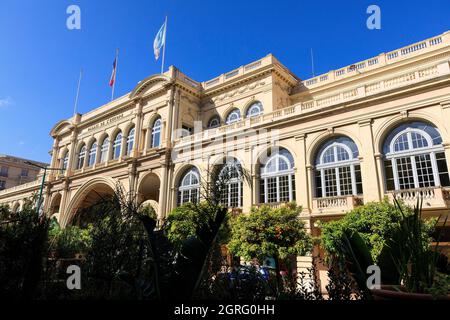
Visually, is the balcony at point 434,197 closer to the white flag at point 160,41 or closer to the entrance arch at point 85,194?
the white flag at point 160,41

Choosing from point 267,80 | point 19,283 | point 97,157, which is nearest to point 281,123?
point 267,80

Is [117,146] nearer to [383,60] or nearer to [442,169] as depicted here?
[383,60]

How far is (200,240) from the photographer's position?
4930mm

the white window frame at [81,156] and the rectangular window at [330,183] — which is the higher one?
the white window frame at [81,156]

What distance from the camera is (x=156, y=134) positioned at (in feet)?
95.1

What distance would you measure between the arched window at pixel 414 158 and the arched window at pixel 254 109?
10.4 m

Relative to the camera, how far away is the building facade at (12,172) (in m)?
63.3

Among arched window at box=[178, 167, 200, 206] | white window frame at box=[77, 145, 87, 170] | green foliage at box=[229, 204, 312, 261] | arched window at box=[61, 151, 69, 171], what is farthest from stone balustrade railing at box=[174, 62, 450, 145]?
Result: arched window at box=[61, 151, 69, 171]

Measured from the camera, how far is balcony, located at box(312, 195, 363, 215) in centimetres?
1675

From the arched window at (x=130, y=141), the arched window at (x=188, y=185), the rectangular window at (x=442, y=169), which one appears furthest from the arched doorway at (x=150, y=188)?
the rectangular window at (x=442, y=169)

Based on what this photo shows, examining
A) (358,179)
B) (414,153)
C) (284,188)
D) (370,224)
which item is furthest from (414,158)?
(284,188)

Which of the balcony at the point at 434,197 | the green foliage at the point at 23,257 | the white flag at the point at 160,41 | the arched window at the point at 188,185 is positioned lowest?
the green foliage at the point at 23,257

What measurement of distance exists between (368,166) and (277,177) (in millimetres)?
5571

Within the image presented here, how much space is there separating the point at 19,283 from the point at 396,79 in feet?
61.6
